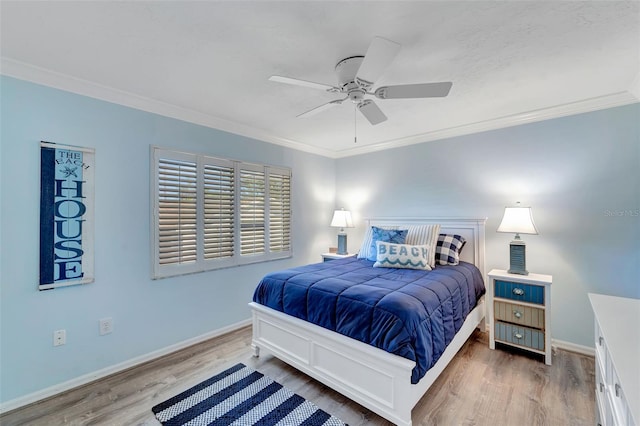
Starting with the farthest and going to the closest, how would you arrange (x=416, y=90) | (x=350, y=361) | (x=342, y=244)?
1. (x=342, y=244)
2. (x=350, y=361)
3. (x=416, y=90)

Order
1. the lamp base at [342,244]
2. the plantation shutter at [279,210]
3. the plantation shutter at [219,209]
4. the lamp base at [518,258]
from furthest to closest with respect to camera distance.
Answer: the lamp base at [342,244] < the plantation shutter at [279,210] < the plantation shutter at [219,209] < the lamp base at [518,258]

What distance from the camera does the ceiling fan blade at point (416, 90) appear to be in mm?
1674

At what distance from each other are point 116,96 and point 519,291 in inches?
160

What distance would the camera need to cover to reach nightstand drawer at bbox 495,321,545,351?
249 centimetres

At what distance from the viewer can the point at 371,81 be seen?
1.75m

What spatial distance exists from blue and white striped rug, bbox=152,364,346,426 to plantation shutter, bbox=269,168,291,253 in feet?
5.75

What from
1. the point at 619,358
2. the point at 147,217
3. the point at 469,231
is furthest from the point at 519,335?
the point at 147,217

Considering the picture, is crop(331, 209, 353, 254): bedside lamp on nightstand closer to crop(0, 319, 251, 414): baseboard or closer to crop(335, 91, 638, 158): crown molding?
crop(335, 91, 638, 158): crown molding

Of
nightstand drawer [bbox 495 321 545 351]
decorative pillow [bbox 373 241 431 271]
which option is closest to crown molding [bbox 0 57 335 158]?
decorative pillow [bbox 373 241 431 271]

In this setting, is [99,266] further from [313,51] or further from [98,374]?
[313,51]

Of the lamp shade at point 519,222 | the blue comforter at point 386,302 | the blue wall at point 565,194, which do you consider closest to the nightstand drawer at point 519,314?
the blue comforter at point 386,302

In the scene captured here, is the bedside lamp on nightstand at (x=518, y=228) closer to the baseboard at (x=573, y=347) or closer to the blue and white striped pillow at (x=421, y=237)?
the blue and white striped pillow at (x=421, y=237)

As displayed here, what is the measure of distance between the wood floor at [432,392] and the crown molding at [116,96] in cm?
235

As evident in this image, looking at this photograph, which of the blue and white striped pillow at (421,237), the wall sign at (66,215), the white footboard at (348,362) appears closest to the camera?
the white footboard at (348,362)
